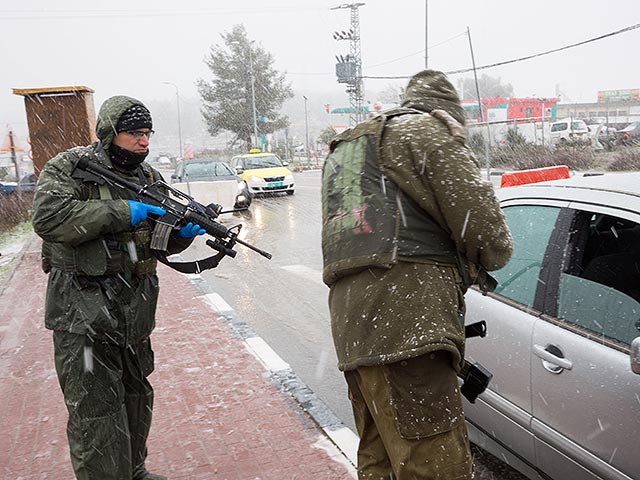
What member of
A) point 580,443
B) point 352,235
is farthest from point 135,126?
point 580,443

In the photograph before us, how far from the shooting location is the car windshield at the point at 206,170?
1592 centimetres

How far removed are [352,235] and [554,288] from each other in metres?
1.23

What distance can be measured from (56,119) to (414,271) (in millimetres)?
11432

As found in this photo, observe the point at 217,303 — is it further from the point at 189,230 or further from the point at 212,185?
the point at 212,185

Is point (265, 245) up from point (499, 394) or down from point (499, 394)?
down

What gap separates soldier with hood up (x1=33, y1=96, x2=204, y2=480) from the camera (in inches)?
106

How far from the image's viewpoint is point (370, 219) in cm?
203

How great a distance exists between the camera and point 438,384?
1989 millimetres

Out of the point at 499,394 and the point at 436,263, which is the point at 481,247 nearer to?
the point at 436,263

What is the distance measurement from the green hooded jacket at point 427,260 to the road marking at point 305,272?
6.03 metres

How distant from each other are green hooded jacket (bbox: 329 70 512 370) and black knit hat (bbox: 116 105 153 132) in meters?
1.34

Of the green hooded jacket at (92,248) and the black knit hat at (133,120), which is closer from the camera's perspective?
the green hooded jacket at (92,248)

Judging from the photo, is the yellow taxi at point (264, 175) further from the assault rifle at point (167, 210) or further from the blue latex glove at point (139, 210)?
the blue latex glove at point (139, 210)

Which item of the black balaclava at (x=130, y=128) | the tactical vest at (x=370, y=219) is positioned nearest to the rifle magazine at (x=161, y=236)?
the black balaclava at (x=130, y=128)
